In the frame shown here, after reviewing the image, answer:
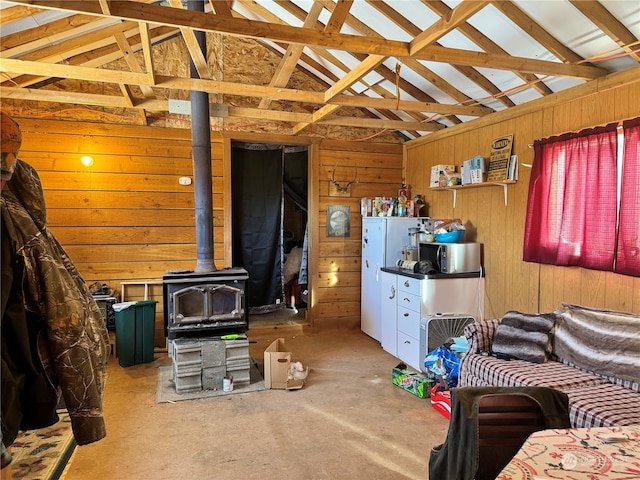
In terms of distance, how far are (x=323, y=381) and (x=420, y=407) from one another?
2.92ft

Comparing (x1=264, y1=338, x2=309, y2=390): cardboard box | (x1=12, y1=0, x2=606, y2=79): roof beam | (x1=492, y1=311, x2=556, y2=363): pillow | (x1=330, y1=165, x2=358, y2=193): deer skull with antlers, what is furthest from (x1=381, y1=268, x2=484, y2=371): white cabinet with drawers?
(x1=12, y1=0, x2=606, y2=79): roof beam

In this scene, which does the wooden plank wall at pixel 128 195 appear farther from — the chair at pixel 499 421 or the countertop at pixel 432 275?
the chair at pixel 499 421

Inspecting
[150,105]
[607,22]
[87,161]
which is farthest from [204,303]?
[607,22]

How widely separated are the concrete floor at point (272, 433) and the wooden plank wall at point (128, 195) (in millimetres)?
1284

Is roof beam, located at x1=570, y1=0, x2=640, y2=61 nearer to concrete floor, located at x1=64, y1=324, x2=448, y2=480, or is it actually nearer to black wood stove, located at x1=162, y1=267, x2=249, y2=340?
concrete floor, located at x1=64, y1=324, x2=448, y2=480

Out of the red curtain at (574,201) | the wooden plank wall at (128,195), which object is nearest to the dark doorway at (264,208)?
the wooden plank wall at (128,195)

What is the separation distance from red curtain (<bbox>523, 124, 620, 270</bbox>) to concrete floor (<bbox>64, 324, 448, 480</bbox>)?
1.57m

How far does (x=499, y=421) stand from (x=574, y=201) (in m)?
2.22

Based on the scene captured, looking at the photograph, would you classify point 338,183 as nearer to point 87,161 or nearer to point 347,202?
point 347,202

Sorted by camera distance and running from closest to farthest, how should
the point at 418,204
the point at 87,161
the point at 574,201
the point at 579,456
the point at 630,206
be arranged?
the point at 579,456, the point at 630,206, the point at 574,201, the point at 87,161, the point at 418,204

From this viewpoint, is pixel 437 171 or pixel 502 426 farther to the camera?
pixel 437 171

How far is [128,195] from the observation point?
15.3ft

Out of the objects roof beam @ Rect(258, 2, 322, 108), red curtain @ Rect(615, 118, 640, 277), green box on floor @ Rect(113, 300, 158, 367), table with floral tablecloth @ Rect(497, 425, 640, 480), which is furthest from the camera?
green box on floor @ Rect(113, 300, 158, 367)

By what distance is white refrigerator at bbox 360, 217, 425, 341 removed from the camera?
186 inches
